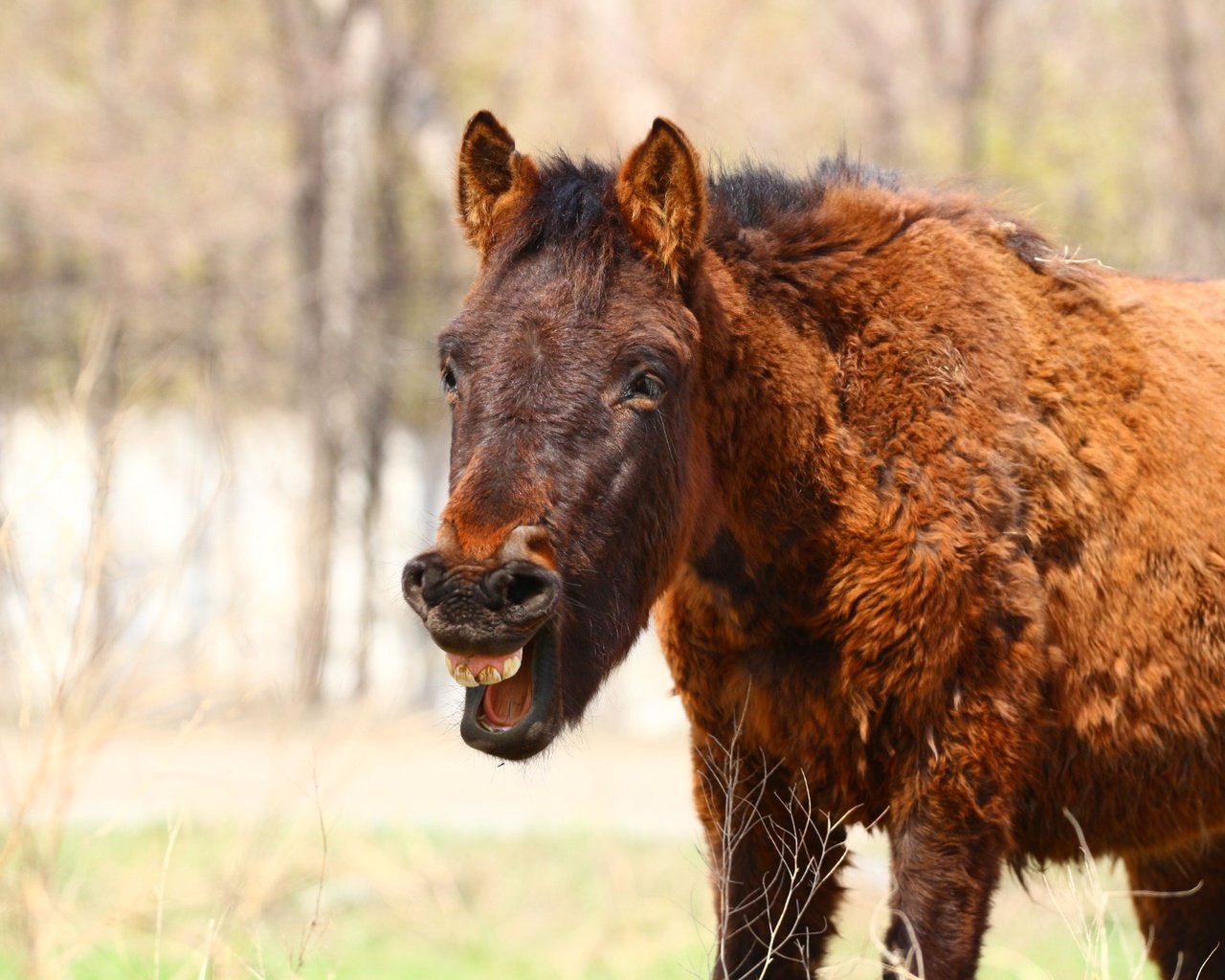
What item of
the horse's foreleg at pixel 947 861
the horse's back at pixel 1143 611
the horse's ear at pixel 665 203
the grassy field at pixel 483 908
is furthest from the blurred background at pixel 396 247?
the horse's ear at pixel 665 203

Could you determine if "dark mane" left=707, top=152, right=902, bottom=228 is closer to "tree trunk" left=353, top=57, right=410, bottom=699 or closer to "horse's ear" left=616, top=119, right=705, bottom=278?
"horse's ear" left=616, top=119, right=705, bottom=278

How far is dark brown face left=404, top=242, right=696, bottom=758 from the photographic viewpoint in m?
3.40

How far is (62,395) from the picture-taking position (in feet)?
20.9

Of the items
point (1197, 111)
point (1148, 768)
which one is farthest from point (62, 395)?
point (1197, 111)

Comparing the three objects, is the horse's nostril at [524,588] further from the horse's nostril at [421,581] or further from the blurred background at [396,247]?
the blurred background at [396,247]

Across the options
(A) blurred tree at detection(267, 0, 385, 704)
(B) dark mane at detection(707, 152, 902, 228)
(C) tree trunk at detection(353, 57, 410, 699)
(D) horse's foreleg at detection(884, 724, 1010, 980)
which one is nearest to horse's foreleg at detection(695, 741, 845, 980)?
(D) horse's foreleg at detection(884, 724, 1010, 980)

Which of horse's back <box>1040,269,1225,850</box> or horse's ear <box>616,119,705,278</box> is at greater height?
horse's ear <box>616,119,705,278</box>

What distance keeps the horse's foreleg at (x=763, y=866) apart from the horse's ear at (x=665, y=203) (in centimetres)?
140

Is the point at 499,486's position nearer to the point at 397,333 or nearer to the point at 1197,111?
the point at 1197,111

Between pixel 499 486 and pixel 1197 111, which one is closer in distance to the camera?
pixel 499 486

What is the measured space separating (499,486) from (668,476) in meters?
0.52

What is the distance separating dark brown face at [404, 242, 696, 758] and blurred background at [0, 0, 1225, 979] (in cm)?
485

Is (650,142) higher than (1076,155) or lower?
lower

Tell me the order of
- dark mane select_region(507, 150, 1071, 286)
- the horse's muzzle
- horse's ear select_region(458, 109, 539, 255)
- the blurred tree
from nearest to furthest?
the horse's muzzle < dark mane select_region(507, 150, 1071, 286) < horse's ear select_region(458, 109, 539, 255) < the blurred tree
